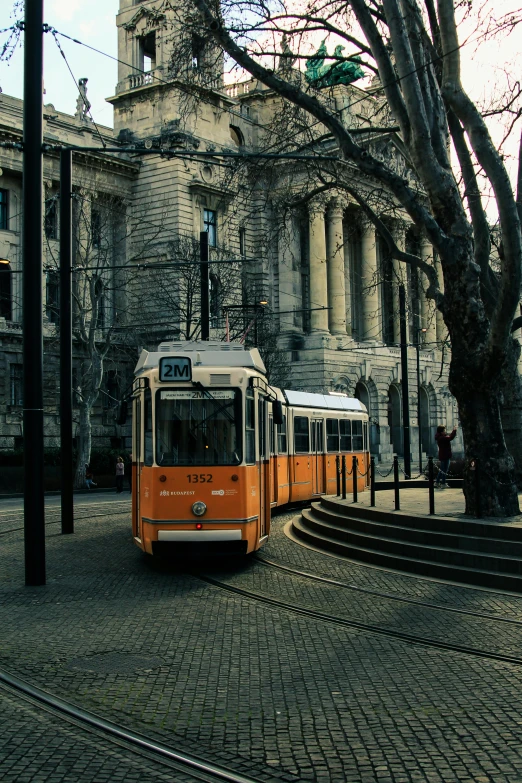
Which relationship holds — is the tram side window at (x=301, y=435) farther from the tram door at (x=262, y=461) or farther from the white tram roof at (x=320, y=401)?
the tram door at (x=262, y=461)

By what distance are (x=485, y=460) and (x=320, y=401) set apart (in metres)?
12.0

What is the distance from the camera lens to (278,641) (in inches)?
355

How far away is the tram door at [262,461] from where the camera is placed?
14586 mm

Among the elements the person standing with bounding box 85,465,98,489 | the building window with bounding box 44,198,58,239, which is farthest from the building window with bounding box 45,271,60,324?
the person standing with bounding box 85,465,98,489

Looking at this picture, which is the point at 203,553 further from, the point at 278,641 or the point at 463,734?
the point at 463,734

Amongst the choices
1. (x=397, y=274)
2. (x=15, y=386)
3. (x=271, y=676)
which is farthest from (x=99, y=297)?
(x=271, y=676)

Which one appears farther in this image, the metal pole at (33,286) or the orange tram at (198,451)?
the orange tram at (198,451)

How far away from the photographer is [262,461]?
1507cm

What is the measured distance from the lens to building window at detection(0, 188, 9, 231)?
165 feet

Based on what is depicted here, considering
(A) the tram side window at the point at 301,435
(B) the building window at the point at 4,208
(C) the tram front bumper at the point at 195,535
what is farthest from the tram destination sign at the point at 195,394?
(B) the building window at the point at 4,208

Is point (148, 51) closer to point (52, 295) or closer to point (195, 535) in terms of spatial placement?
point (52, 295)

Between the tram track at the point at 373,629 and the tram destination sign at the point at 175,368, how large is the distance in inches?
117

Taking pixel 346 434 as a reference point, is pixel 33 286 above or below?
above

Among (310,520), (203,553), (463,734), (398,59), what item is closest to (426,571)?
(203,553)
